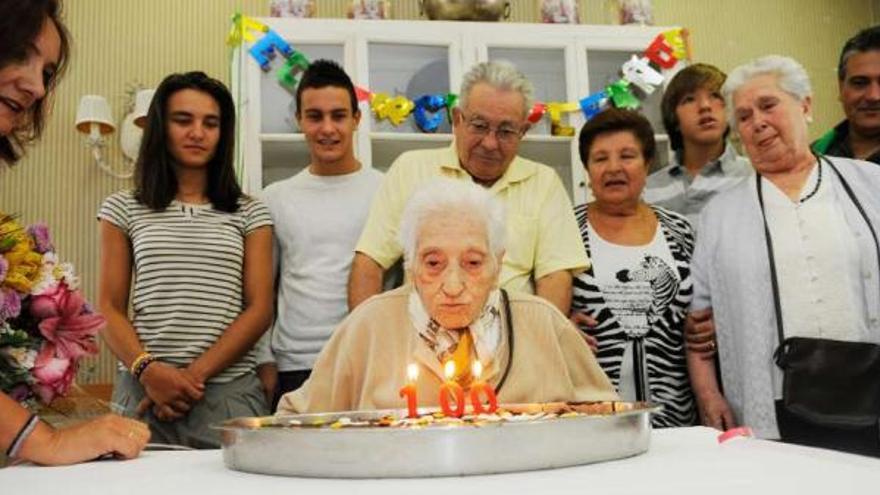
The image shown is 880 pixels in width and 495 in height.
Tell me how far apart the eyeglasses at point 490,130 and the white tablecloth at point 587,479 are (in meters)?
1.31

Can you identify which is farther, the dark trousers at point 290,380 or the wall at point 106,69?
the wall at point 106,69

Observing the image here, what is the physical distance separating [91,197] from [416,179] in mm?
2249

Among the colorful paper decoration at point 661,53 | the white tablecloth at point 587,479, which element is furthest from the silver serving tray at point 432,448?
the colorful paper decoration at point 661,53

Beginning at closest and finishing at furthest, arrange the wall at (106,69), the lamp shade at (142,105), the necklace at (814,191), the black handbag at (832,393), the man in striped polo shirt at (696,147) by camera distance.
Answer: the black handbag at (832,393) < the necklace at (814,191) < the man in striped polo shirt at (696,147) < the lamp shade at (142,105) < the wall at (106,69)

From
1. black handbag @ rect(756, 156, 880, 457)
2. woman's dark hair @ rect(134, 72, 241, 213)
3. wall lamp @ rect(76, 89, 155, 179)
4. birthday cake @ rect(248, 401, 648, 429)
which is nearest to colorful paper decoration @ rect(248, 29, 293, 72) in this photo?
wall lamp @ rect(76, 89, 155, 179)

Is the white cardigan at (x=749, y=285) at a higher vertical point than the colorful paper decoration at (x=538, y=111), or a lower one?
lower

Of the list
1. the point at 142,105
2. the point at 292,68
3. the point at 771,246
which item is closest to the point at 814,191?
the point at 771,246

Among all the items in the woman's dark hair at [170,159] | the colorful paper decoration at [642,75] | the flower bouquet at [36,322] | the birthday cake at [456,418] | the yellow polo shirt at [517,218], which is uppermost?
the colorful paper decoration at [642,75]

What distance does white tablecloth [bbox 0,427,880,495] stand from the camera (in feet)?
2.80

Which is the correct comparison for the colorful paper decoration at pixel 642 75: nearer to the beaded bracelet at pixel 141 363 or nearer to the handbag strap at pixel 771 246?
the handbag strap at pixel 771 246

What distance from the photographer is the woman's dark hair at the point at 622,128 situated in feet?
8.21

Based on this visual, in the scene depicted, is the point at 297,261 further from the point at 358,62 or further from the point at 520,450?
the point at 520,450

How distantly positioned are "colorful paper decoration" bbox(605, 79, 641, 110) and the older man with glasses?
55.5 inches

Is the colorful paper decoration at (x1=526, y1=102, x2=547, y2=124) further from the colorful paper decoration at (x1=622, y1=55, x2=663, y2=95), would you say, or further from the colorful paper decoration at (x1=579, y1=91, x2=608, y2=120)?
the colorful paper decoration at (x1=622, y1=55, x2=663, y2=95)
